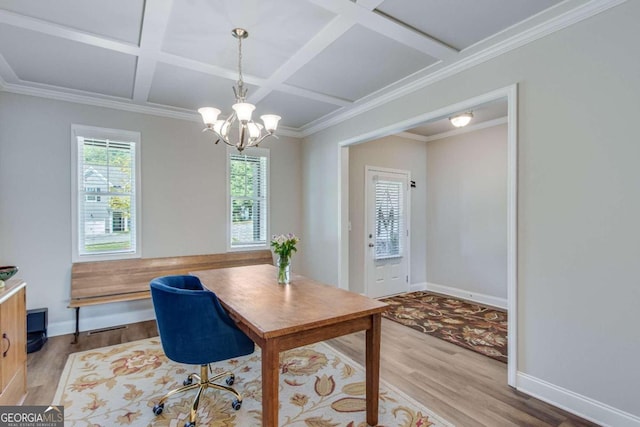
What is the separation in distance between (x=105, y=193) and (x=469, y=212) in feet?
17.4

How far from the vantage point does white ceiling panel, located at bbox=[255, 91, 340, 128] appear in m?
3.85

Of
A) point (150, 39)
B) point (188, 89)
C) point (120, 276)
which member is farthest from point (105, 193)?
point (150, 39)

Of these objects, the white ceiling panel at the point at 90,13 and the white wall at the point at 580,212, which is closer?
the white wall at the point at 580,212

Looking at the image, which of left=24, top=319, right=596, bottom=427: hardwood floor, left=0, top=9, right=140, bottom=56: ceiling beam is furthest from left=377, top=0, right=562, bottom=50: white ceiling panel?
left=24, top=319, right=596, bottom=427: hardwood floor

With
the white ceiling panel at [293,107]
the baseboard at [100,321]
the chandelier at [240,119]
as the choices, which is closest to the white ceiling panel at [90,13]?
the chandelier at [240,119]

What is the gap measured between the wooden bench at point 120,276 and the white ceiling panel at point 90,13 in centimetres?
264

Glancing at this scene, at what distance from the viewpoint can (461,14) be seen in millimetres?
2199

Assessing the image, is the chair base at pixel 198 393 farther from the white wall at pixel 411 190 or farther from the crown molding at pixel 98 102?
the crown molding at pixel 98 102

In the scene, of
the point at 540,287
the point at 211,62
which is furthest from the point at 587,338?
the point at 211,62

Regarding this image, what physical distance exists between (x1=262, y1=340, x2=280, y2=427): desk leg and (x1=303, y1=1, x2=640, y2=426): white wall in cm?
200

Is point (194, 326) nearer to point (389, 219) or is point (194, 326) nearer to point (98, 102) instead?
point (98, 102)

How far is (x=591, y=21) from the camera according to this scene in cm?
209

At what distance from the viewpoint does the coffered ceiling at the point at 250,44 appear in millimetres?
2150

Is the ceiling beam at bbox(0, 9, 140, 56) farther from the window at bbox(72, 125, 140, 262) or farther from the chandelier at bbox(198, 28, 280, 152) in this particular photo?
the window at bbox(72, 125, 140, 262)
